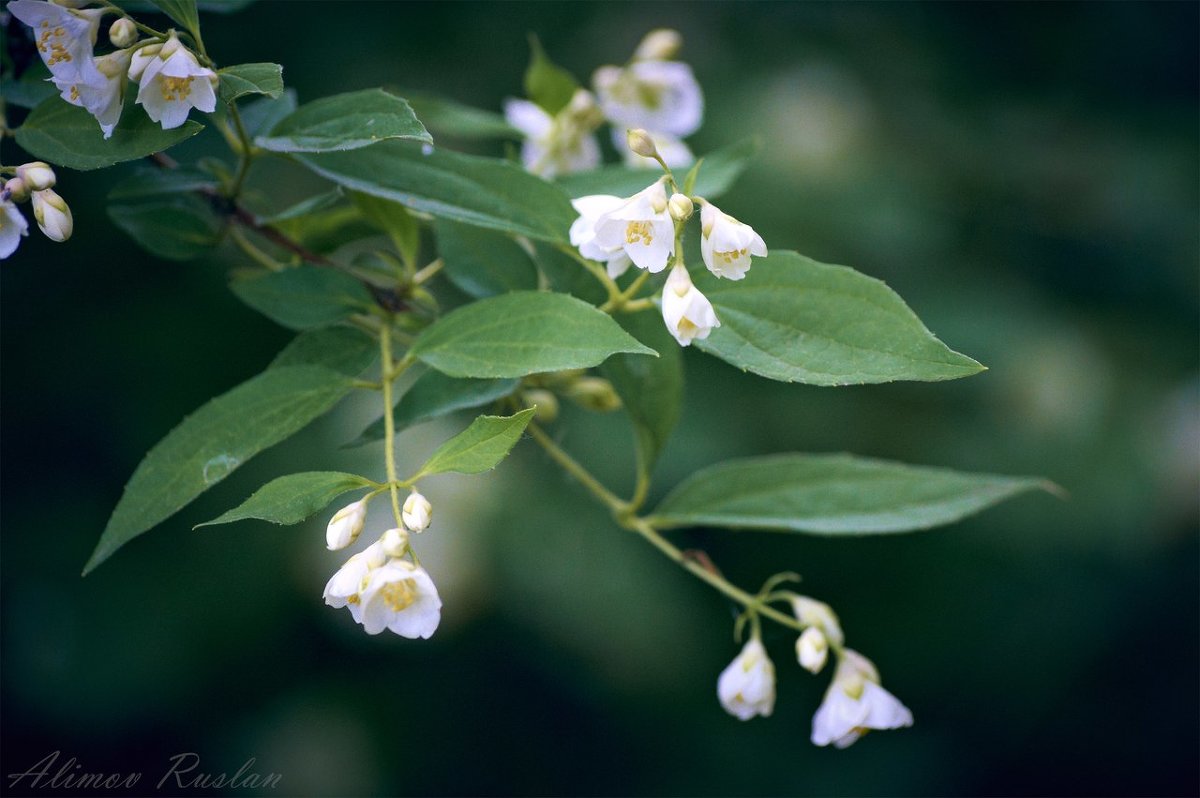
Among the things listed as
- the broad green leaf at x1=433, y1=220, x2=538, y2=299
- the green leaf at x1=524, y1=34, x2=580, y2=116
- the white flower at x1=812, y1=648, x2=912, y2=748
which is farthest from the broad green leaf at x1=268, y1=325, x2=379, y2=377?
the white flower at x1=812, y1=648, x2=912, y2=748

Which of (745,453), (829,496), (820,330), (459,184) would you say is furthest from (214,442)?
(745,453)

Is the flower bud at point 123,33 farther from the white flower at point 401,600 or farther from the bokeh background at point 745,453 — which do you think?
the bokeh background at point 745,453

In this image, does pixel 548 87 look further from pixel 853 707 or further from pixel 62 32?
pixel 853 707

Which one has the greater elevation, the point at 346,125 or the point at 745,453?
the point at 346,125

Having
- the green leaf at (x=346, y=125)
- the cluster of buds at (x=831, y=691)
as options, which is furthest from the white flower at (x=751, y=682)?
the green leaf at (x=346, y=125)

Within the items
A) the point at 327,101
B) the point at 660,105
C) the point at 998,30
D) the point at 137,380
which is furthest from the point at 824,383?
the point at 998,30

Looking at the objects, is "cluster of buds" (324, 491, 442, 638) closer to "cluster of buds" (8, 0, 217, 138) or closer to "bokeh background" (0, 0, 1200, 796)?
"cluster of buds" (8, 0, 217, 138)

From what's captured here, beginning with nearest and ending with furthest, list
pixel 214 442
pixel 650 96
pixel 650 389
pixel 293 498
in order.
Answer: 1. pixel 293 498
2. pixel 214 442
3. pixel 650 389
4. pixel 650 96
